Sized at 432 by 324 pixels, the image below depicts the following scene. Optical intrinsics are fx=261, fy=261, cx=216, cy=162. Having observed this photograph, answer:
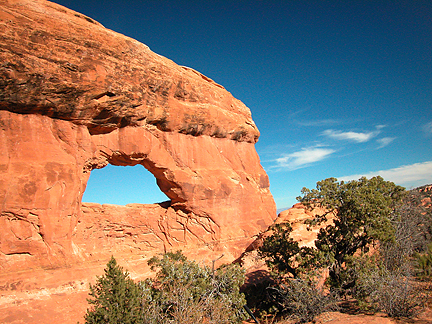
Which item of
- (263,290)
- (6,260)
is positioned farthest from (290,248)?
(6,260)

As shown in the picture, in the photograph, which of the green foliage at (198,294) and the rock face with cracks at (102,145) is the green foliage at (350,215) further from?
the rock face with cracks at (102,145)

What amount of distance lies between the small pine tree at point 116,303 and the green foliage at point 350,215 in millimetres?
7760

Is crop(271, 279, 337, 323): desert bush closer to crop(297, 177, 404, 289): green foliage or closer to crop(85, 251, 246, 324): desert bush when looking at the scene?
crop(297, 177, 404, 289): green foliage

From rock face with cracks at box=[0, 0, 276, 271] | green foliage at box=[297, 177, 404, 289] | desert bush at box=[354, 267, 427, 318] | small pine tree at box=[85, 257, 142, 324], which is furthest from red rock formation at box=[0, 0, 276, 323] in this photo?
desert bush at box=[354, 267, 427, 318]

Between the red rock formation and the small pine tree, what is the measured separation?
3.13 meters

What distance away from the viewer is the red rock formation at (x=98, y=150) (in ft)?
36.6

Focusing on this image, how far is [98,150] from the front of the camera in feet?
46.1

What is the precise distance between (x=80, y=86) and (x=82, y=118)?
1589 millimetres

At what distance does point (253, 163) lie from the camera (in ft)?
71.1

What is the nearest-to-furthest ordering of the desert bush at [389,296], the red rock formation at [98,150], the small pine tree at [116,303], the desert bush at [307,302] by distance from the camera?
the desert bush at [389,296] → the small pine tree at [116,303] → the desert bush at [307,302] → the red rock formation at [98,150]

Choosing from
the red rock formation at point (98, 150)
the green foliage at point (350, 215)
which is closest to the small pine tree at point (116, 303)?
the red rock formation at point (98, 150)

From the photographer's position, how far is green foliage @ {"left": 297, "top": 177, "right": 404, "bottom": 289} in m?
10.8

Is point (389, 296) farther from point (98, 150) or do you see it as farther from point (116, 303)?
point (98, 150)

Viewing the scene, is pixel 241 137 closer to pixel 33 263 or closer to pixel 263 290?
pixel 263 290
